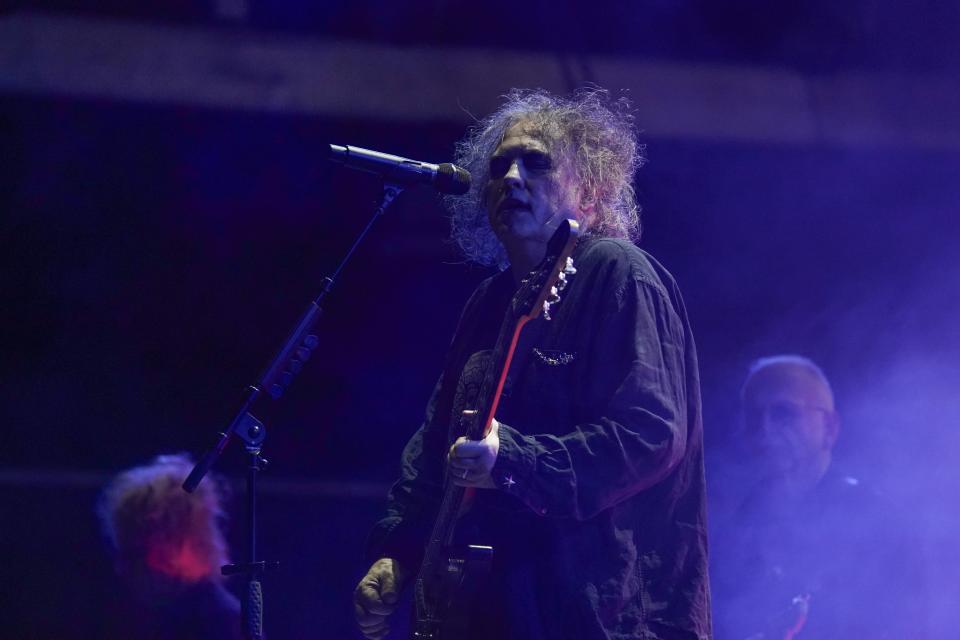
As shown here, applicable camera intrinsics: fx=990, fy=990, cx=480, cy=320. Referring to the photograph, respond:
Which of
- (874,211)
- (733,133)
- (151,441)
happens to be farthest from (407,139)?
(874,211)

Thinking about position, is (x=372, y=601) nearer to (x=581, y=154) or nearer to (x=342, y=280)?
(x=581, y=154)

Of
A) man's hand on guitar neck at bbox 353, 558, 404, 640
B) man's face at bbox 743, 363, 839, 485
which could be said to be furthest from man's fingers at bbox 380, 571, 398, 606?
man's face at bbox 743, 363, 839, 485

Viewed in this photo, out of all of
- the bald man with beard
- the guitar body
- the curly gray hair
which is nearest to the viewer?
the guitar body

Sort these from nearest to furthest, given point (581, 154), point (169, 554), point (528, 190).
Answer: point (528, 190) → point (581, 154) → point (169, 554)

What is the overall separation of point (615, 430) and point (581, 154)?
35.8 inches

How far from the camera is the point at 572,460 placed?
188 cm

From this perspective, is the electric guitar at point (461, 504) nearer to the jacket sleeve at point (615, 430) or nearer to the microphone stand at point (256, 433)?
the jacket sleeve at point (615, 430)

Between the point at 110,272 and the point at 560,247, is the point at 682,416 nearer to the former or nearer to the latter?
the point at 560,247

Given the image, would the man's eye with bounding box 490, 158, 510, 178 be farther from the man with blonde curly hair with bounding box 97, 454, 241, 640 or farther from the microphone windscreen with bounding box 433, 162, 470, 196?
the man with blonde curly hair with bounding box 97, 454, 241, 640

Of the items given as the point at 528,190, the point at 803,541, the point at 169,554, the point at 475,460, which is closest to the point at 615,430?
the point at 475,460

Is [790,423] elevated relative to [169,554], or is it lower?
elevated

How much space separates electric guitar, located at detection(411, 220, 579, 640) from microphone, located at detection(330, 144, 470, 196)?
0.48m

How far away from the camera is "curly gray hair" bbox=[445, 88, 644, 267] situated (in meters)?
2.53

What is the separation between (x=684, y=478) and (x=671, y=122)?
217 centimetres
